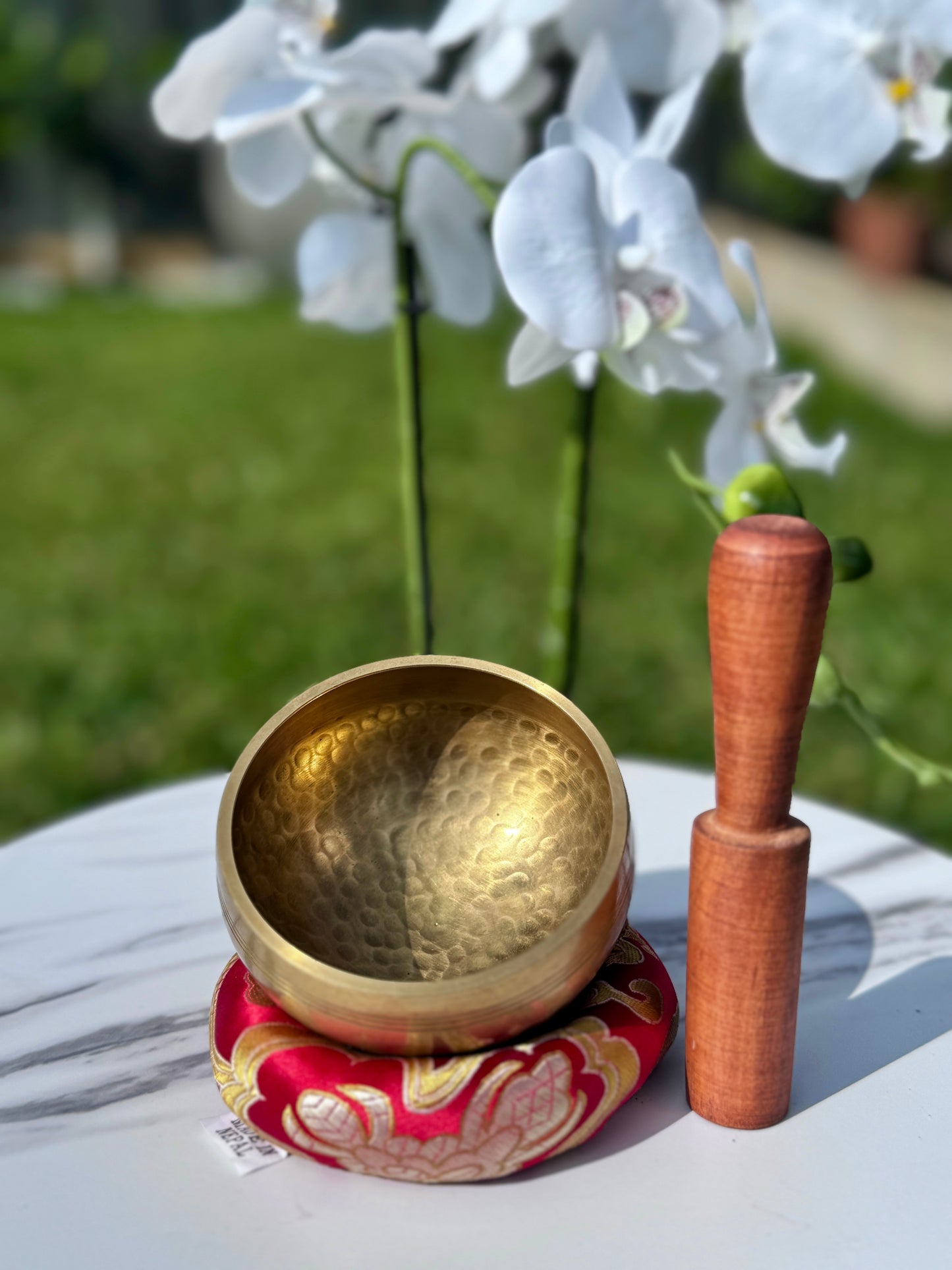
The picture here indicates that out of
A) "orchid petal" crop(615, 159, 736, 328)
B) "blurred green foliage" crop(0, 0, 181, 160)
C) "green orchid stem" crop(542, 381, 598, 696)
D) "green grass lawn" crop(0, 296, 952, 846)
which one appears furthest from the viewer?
"blurred green foliage" crop(0, 0, 181, 160)

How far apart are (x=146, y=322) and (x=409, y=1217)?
3204 millimetres

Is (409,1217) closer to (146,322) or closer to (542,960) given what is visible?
(542,960)

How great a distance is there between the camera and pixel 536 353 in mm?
585

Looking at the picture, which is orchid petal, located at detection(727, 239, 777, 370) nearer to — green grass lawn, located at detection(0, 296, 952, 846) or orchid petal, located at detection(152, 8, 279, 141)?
orchid petal, located at detection(152, 8, 279, 141)

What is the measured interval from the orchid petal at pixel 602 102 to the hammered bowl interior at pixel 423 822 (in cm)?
27

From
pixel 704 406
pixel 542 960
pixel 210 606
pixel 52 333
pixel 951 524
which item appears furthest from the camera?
pixel 52 333

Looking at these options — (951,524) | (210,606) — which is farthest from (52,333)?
(951,524)

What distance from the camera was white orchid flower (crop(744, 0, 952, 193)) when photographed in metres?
0.60

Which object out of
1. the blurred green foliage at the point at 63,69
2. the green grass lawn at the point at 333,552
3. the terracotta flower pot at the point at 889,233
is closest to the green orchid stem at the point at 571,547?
the green grass lawn at the point at 333,552

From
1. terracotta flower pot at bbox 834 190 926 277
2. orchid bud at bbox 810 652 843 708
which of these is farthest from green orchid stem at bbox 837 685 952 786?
terracotta flower pot at bbox 834 190 926 277

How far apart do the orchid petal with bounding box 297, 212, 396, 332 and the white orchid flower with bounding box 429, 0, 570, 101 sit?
11cm

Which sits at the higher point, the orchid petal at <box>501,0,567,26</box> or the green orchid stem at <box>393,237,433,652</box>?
the orchid petal at <box>501,0,567,26</box>

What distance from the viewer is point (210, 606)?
6.63ft

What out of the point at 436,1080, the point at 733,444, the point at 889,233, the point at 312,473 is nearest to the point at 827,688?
the point at 733,444
